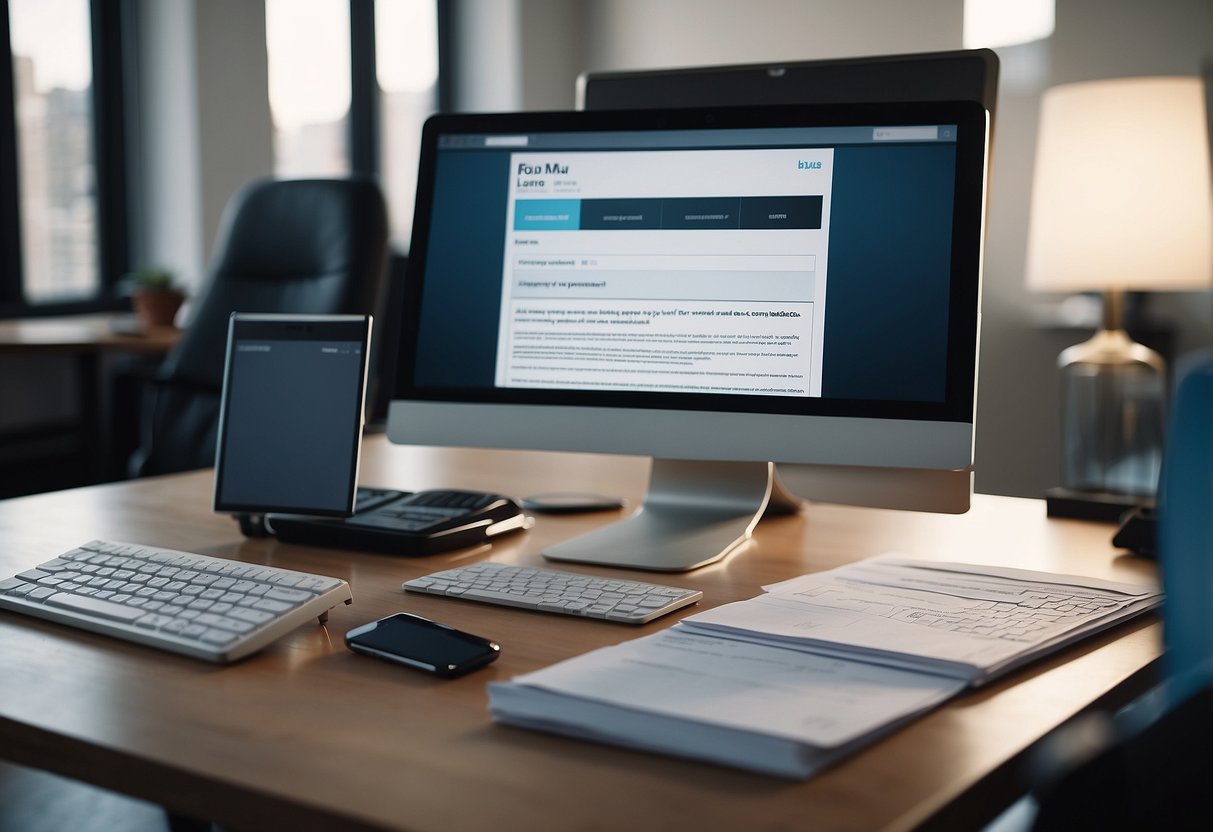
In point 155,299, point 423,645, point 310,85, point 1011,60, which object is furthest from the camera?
point 310,85

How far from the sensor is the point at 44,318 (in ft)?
13.6

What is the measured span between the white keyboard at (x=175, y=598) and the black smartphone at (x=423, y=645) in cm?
Result: 6

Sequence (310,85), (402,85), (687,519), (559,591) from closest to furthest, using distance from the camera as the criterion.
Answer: (559,591)
(687,519)
(310,85)
(402,85)

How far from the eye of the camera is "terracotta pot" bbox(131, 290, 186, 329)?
11.3ft

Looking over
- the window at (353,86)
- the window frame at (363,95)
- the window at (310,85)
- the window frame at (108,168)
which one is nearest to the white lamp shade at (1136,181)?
the window at (353,86)

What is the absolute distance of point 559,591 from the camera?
1.01 m

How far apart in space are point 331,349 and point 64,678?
488mm

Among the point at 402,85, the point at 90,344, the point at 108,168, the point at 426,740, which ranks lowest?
the point at 426,740

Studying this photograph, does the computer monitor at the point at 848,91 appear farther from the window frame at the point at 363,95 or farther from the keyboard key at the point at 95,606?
the window frame at the point at 363,95

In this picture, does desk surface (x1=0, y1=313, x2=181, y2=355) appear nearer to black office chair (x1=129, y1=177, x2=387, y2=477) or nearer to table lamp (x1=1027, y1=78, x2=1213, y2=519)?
black office chair (x1=129, y1=177, x2=387, y2=477)

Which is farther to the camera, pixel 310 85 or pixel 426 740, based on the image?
pixel 310 85

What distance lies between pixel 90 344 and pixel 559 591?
8.00 feet

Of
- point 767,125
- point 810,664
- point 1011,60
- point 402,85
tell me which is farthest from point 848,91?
point 402,85

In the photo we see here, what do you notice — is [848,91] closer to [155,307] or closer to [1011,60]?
[155,307]
